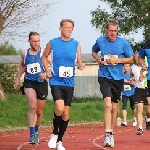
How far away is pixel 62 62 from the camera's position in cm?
1089

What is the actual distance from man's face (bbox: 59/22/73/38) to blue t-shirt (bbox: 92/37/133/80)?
3.59 ft

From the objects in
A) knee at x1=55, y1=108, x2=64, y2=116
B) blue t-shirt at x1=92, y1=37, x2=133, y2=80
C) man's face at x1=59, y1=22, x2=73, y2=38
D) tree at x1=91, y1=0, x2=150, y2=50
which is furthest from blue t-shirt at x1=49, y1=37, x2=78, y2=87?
tree at x1=91, y1=0, x2=150, y2=50

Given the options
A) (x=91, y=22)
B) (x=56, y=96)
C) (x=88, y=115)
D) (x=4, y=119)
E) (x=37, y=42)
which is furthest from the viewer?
(x=91, y=22)

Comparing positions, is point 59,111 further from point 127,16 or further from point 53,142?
point 127,16

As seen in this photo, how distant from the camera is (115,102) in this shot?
12.1 meters

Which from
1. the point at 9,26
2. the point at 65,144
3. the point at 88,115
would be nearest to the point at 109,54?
the point at 65,144

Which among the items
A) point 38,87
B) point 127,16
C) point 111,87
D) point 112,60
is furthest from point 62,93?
point 127,16

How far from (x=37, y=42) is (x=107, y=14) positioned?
1350 inches

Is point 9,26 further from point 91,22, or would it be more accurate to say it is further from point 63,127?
point 63,127

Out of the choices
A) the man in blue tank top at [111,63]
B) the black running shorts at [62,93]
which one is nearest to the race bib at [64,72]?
the black running shorts at [62,93]

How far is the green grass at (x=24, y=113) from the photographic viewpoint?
24.3 metres

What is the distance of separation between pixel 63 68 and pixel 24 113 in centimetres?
1517

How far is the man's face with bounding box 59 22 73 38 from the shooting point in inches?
426

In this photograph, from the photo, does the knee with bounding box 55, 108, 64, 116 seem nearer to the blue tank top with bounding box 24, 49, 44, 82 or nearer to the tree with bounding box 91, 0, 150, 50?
the blue tank top with bounding box 24, 49, 44, 82
